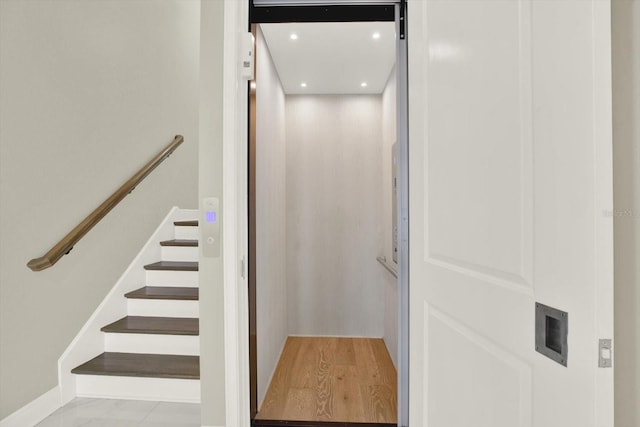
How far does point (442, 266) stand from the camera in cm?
104

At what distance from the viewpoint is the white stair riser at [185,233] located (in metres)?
3.29

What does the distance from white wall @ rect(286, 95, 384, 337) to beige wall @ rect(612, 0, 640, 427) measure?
2.91m

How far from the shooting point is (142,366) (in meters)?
2.06

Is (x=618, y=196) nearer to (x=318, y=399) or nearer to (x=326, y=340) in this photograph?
(x=318, y=399)

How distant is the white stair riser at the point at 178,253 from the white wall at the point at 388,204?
1.69 meters

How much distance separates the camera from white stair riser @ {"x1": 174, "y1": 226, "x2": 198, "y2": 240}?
329 cm

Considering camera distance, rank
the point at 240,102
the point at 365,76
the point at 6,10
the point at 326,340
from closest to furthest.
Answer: the point at 240,102 → the point at 6,10 → the point at 365,76 → the point at 326,340

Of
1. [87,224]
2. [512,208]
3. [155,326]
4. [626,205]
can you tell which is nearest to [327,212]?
[155,326]

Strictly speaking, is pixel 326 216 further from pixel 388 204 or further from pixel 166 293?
pixel 166 293

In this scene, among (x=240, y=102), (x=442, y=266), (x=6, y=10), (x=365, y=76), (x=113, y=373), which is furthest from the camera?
(x=365, y=76)

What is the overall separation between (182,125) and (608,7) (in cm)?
365

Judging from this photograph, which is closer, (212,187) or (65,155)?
(212,187)

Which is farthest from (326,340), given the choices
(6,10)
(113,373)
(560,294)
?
(6,10)

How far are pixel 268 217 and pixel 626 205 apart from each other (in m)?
2.02
